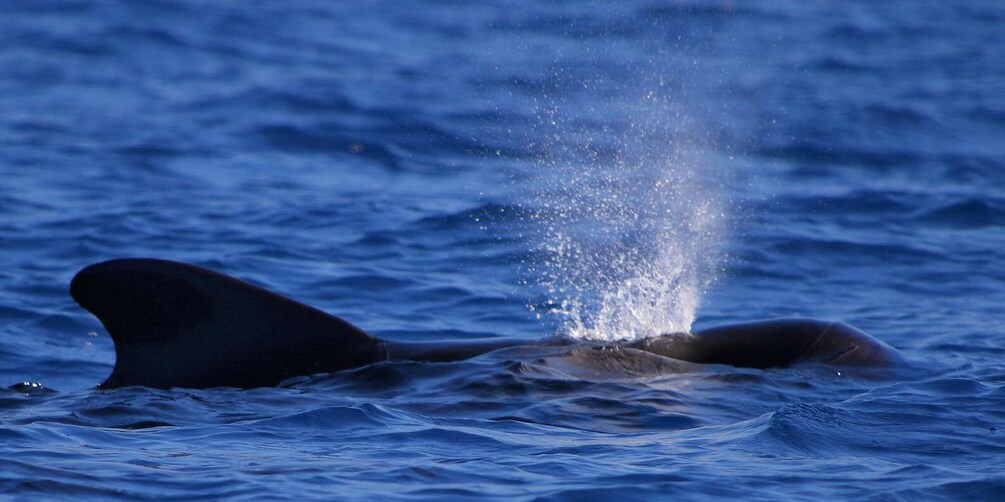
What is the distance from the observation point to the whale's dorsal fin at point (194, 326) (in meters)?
7.98

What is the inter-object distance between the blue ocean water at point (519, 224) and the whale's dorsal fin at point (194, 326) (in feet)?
0.90

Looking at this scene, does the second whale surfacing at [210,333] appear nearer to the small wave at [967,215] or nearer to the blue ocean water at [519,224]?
the blue ocean water at [519,224]

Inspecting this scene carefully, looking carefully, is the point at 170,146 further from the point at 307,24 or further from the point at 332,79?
the point at 307,24

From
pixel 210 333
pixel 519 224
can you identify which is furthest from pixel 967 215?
pixel 210 333

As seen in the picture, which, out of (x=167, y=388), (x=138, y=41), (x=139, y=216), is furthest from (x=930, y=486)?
(x=138, y=41)

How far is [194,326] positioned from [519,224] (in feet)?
19.1

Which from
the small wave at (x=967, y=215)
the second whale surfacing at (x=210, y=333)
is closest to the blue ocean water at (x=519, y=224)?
the small wave at (x=967, y=215)

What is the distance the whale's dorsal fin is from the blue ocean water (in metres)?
0.28

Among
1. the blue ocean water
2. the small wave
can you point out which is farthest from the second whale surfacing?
the small wave

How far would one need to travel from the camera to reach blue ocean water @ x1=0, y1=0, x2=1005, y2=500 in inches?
262

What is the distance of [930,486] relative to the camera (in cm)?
623

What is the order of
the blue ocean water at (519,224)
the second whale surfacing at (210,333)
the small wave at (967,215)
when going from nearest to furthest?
the blue ocean water at (519,224), the second whale surfacing at (210,333), the small wave at (967,215)

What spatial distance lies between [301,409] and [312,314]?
2.93 ft

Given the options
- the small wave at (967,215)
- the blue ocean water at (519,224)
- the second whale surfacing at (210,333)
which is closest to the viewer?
the blue ocean water at (519,224)
